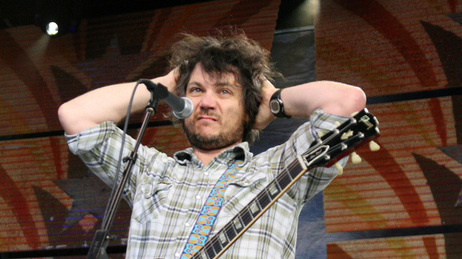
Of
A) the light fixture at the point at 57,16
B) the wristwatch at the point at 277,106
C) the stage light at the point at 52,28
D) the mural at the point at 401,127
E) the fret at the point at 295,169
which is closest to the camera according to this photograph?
the fret at the point at 295,169

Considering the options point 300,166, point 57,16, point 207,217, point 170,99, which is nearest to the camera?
point 170,99

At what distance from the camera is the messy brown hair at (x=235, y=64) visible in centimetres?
244

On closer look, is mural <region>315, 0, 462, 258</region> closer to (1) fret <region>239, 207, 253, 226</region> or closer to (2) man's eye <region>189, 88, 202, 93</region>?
(2) man's eye <region>189, 88, 202, 93</region>

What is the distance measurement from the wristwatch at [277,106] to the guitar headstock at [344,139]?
1.22ft

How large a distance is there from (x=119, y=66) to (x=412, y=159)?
1757 mm

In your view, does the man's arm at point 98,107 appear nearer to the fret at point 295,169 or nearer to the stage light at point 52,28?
the fret at point 295,169

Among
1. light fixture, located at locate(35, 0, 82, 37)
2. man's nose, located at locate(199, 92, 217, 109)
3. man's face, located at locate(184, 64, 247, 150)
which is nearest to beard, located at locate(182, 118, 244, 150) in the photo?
man's face, located at locate(184, 64, 247, 150)

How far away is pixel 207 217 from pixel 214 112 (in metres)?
0.43

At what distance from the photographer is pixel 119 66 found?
373 cm

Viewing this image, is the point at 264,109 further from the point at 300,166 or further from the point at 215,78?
the point at 300,166

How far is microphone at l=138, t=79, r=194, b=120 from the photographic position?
1.73 metres

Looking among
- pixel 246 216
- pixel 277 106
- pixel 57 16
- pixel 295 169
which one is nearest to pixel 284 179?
pixel 295 169

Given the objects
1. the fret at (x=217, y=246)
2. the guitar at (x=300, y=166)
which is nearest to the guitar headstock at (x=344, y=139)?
the guitar at (x=300, y=166)

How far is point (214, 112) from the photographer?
232cm
